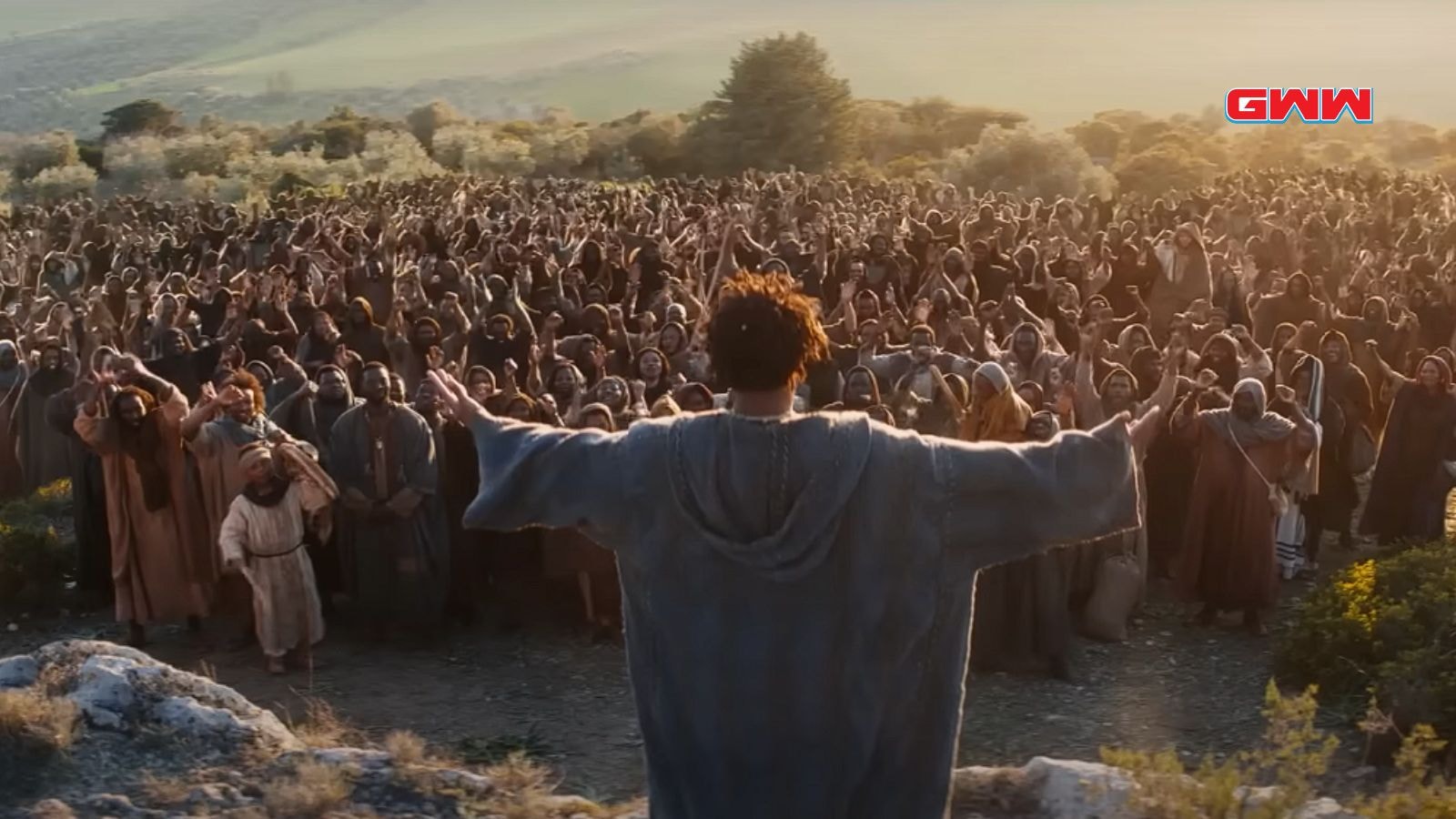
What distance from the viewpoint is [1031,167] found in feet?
130

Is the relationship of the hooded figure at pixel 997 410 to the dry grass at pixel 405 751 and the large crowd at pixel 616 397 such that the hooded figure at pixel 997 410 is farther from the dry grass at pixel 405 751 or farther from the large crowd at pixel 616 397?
the dry grass at pixel 405 751

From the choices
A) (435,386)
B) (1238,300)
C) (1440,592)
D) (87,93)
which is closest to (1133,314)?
(1238,300)

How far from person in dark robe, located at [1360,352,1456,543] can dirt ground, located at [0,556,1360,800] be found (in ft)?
4.19

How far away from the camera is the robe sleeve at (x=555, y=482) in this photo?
3320 mm

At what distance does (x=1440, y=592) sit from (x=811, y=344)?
5627mm

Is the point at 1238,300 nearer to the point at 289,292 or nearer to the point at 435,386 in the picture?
the point at 289,292

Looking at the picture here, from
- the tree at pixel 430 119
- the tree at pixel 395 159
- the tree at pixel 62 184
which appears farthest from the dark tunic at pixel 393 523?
the tree at pixel 430 119

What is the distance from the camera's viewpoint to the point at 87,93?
345ft

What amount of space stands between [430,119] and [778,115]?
1930 cm

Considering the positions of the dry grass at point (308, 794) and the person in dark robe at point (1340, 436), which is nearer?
the dry grass at point (308, 794)

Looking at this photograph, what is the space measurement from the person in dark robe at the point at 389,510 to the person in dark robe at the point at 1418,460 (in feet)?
19.3

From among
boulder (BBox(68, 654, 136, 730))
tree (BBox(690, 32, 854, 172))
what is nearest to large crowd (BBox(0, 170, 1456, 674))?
boulder (BBox(68, 654, 136, 730))

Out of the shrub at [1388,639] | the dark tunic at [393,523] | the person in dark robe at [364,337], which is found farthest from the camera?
the person in dark robe at [364,337]

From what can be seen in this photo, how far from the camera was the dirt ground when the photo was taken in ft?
24.9
